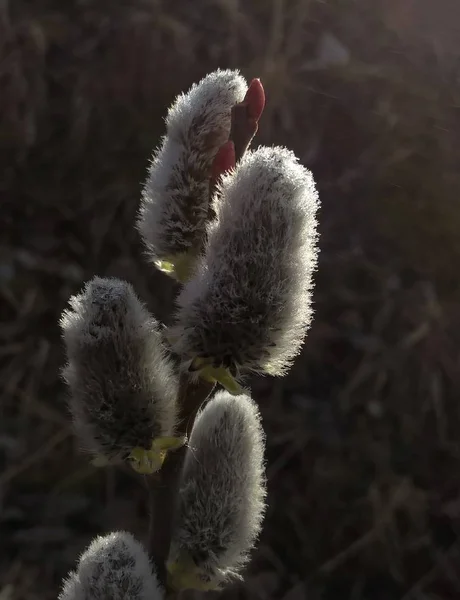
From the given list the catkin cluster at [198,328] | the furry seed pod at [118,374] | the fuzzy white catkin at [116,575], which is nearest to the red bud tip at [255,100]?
the catkin cluster at [198,328]

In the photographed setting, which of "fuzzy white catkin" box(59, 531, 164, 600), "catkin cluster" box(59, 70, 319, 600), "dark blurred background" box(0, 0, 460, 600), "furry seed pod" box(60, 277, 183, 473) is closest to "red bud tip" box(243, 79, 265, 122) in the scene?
"catkin cluster" box(59, 70, 319, 600)

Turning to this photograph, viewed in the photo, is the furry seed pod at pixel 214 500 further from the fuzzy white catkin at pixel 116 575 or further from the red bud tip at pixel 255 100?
the red bud tip at pixel 255 100

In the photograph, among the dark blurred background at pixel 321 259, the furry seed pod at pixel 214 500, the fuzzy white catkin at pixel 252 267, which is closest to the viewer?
the fuzzy white catkin at pixel 252 267

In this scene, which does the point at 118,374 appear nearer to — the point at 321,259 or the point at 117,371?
the point at 117,371

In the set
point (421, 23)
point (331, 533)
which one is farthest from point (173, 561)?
point (421, 23)

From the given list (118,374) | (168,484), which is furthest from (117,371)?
(168,484)

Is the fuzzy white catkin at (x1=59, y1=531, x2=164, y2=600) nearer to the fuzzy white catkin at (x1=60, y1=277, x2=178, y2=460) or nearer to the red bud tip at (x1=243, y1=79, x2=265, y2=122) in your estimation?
the fuzzy white catkin at (x1=60, y1=277, x2=178, y2=460)
